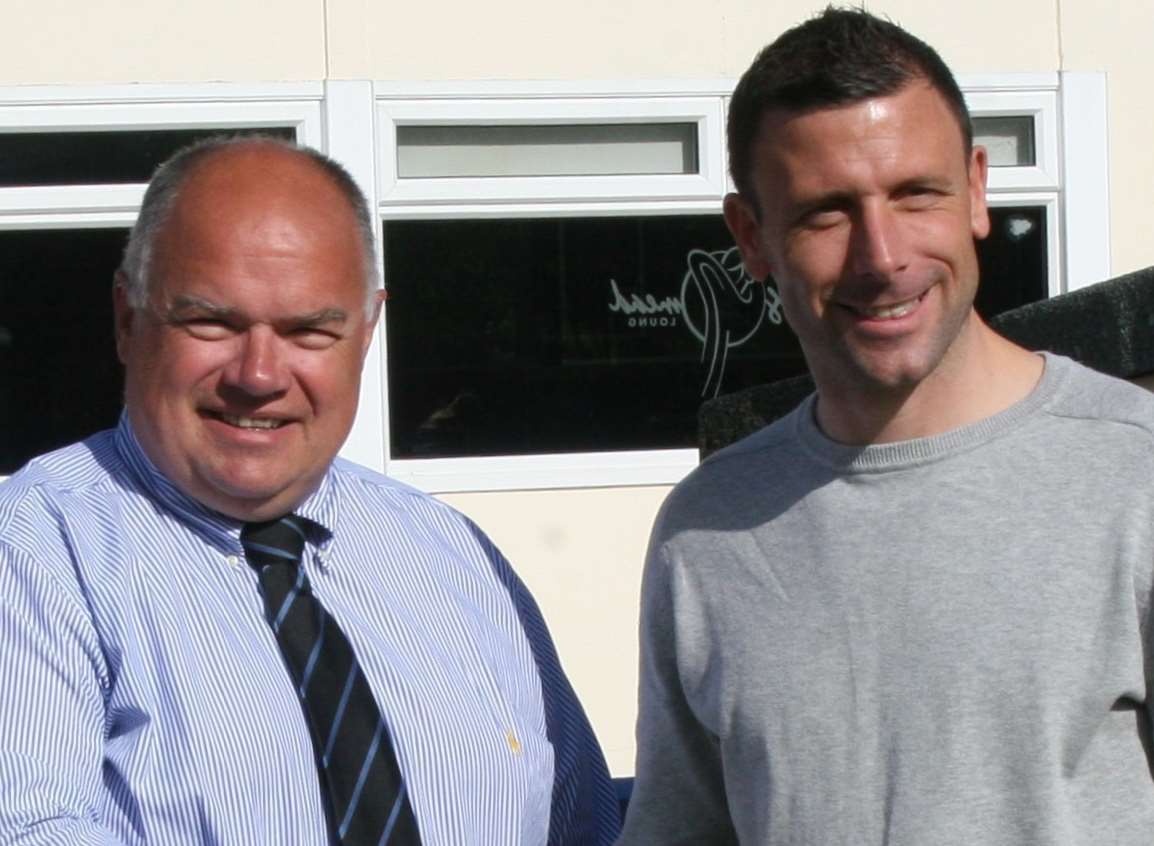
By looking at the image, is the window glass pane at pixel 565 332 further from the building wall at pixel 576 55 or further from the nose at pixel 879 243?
the nose at pixel 879 243

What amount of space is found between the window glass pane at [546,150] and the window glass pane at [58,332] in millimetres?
1120

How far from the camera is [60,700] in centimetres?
189

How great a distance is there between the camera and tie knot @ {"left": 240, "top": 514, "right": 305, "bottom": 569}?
7.16ft

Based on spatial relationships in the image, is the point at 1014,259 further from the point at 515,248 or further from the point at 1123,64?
the point at 515,248

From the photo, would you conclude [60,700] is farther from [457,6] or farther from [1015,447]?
[457,6]

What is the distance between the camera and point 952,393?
5.98ft

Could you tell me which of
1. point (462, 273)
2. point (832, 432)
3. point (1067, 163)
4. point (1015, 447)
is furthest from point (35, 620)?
point (1067, 163)

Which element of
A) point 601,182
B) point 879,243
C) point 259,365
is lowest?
point 259,365

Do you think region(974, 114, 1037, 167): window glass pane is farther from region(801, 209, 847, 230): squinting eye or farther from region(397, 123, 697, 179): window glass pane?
region(801, 209, 847, 230): squinting eye

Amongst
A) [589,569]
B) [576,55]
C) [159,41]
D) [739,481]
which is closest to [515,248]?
[576,55]

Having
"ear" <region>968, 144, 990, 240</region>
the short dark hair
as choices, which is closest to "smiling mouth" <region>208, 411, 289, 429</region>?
the short dark hair

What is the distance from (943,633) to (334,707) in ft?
2.58

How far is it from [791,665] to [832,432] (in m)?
0.28

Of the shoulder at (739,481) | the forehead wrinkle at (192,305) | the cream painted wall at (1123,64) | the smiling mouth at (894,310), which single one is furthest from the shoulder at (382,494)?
the cream painted wall at (1123,64)
